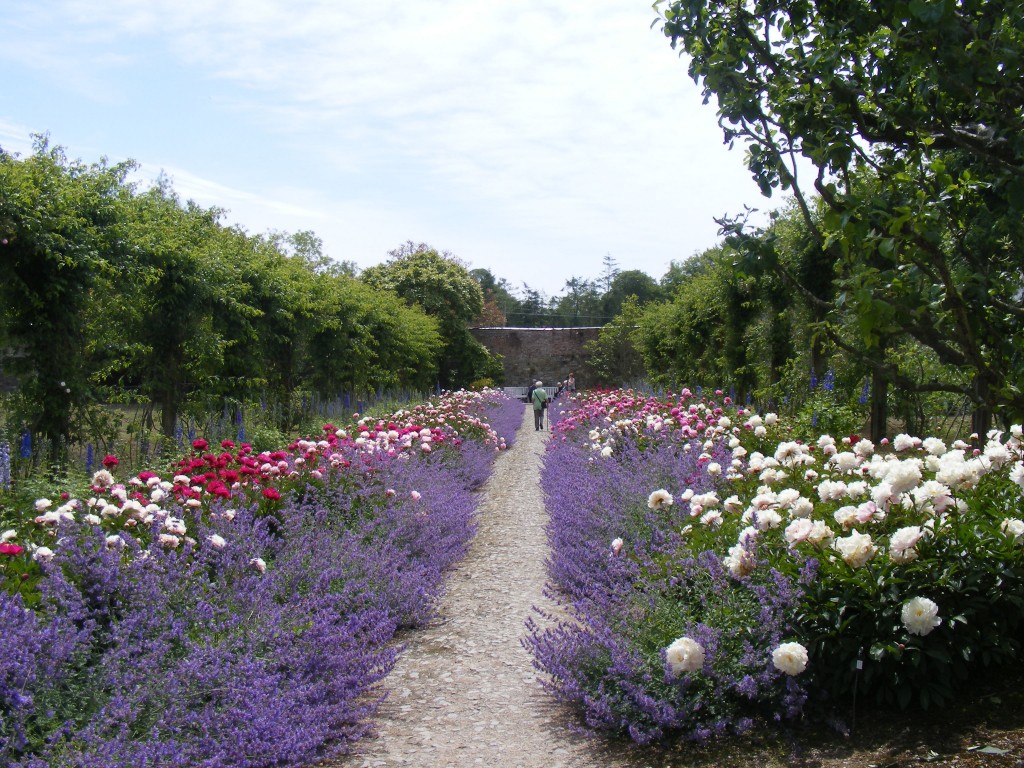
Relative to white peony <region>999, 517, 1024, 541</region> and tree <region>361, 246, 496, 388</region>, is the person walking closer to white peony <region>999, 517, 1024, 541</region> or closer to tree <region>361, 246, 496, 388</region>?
tree <region>361, 246, 496, 388</region>

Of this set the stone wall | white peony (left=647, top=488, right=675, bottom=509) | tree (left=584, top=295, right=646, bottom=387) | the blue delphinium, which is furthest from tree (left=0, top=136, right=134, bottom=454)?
the stone wall

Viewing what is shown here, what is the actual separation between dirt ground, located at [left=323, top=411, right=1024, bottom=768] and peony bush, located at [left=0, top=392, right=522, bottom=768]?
A: 0.18 m

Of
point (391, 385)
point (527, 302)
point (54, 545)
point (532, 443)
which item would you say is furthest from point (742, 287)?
point (527, 302)

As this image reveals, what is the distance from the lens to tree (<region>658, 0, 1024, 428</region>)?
221 centimetres

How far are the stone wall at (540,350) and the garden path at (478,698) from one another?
3217 centimetres

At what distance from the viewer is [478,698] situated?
142 inches

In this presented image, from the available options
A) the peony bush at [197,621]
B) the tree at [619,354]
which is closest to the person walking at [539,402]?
the tree at [619,354]

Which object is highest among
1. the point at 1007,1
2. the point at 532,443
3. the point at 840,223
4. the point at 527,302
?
the point at 527,302

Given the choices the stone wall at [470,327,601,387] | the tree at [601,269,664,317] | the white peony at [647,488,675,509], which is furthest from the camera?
the tree at [601,269,664,317]

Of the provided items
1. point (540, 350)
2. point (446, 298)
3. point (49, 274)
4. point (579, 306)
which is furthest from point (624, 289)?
point (49, 274)

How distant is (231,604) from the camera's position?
3307mm

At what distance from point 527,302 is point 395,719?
78854 millimetres

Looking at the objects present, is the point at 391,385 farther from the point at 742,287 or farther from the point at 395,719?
the point at 395,719

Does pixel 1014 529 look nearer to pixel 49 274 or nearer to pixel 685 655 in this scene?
pixel 685 655
